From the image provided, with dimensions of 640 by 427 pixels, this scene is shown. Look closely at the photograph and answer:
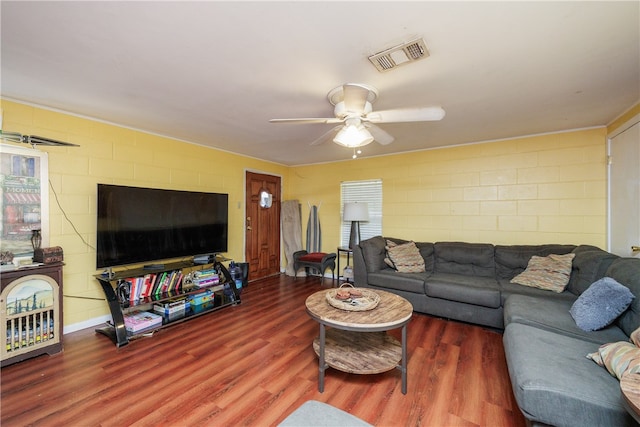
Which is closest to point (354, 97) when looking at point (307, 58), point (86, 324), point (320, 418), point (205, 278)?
point (307, 58)

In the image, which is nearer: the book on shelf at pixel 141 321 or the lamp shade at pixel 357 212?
the book on shelf at pixel 141 321

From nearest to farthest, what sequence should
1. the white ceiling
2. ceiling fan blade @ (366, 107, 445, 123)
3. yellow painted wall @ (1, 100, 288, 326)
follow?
the white ceiling → ceiling fan blade @ (366, 107, 445, 123) → yellow painted wall @ (1, 100, 288, 326)

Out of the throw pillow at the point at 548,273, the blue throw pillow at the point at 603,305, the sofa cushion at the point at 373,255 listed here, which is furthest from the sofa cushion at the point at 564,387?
the sofa cushion at the point at 373,255

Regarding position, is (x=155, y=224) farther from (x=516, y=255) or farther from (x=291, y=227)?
(x=516, y=255)

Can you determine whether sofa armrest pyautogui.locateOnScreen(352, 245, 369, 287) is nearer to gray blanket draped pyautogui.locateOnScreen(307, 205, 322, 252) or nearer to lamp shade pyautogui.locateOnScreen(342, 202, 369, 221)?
lamp shade pyautogui.locateOnScreen(342, 202, 369, 221)

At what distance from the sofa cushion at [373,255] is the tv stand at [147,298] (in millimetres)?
1839

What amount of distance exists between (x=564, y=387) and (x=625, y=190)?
2688 millimetres

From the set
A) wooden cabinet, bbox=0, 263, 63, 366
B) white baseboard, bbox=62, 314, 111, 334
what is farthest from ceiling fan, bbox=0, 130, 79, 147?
white baseboard, bbox=62, 314, 111, 334

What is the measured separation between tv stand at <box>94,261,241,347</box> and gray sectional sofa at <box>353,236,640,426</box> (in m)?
1.84

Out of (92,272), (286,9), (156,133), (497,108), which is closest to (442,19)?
(286,9)

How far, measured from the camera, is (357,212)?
4.33 m

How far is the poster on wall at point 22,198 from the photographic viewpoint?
2.35m

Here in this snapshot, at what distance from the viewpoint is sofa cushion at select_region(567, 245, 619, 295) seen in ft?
7.85

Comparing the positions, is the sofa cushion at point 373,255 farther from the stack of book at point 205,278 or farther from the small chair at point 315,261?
the stack of book at point 205,278
